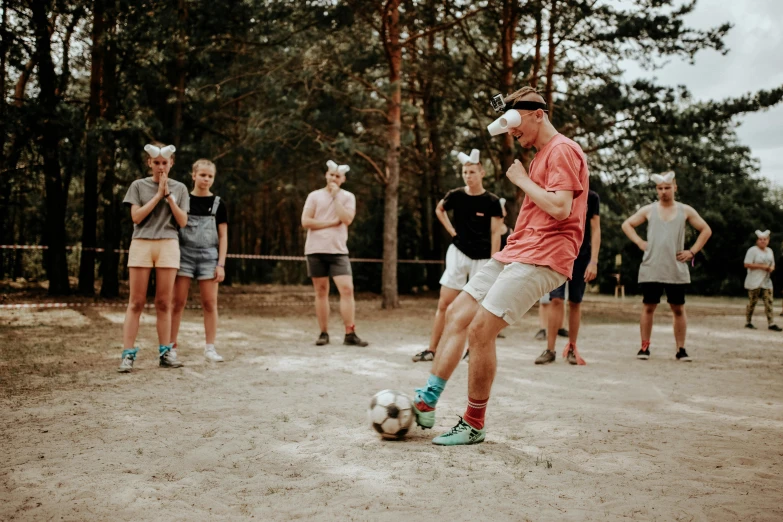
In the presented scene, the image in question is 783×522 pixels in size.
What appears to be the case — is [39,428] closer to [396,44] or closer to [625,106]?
[396,44]

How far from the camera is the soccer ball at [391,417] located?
4047mm

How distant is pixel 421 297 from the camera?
22.2 m

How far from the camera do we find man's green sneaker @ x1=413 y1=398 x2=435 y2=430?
424 centimetres

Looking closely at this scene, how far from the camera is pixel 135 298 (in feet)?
20.6

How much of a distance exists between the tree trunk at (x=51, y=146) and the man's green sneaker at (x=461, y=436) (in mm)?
13755

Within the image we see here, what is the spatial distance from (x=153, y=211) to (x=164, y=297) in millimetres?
857

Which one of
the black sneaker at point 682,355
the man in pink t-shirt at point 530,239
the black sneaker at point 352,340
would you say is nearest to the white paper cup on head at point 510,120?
the man in pink t-shirt at point 530,239

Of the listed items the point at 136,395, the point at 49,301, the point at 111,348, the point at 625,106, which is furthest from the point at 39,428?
the point at 625,106

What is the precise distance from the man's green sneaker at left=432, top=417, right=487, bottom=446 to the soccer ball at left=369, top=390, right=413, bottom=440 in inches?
8.6

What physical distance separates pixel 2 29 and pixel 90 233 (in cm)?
537

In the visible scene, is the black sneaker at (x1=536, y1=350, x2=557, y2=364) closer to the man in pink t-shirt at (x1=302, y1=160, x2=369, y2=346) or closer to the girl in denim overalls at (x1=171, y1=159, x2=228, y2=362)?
the man in pink t-shirt at (x1=302, y1=160, x2=369, y2=346)

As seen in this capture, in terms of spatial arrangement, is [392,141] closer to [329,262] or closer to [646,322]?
[329,262]

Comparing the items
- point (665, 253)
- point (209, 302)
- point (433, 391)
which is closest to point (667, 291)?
point (665, 253)

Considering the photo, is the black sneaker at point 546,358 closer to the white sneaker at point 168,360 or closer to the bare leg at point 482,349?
the bare leg at point 482,349
